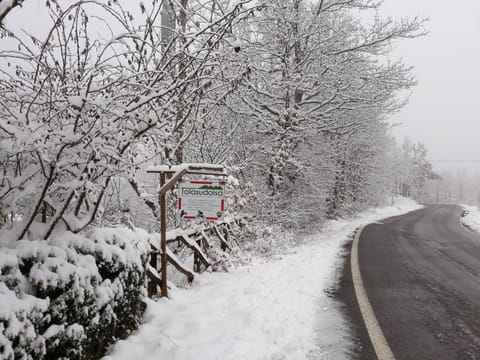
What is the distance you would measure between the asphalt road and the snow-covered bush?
8.33 ft

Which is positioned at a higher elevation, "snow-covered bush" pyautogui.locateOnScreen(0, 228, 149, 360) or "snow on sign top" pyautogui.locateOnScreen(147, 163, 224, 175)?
"snow on sign top" pyautogui.locateOnScreen(147, 163, 224, 175)

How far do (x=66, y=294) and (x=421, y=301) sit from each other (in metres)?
5.08

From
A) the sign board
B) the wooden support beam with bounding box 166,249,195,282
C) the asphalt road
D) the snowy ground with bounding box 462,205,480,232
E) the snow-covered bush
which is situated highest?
the sign board

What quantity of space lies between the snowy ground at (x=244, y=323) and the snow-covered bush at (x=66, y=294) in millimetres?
419

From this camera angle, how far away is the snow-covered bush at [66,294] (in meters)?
2.27

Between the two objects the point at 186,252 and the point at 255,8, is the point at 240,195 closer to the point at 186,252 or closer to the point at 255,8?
the point at 186,252

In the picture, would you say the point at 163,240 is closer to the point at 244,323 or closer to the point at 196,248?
the point at 196,248

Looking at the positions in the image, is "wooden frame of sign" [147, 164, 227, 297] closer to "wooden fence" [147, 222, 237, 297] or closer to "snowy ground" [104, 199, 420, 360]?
"wooden fence" [147, 222, 237, 297]

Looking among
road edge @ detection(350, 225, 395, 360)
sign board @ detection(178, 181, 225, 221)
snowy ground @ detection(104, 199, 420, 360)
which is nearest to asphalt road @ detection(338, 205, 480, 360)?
road edge @ detection(350, 225, 395, 360)

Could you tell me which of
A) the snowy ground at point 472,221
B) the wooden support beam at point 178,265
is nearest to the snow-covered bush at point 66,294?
the wooden support beam at point 178,265

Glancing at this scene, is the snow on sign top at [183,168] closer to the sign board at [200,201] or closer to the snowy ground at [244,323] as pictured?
the sign board at [200,201]

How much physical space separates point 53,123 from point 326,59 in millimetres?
10936

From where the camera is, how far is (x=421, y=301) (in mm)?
5328

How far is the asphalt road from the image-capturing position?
Result: 12.2ft
